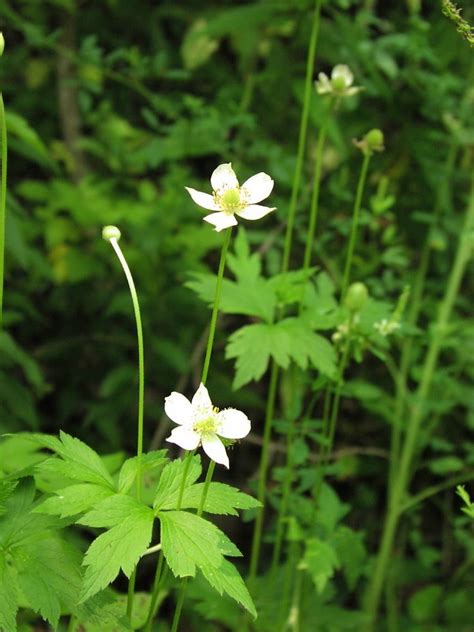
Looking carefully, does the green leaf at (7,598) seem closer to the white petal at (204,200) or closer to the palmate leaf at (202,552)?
the palmate leaf at (202,552)

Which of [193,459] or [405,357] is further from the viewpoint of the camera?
[405,357]


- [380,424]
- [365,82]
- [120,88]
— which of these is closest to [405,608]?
[380,424]

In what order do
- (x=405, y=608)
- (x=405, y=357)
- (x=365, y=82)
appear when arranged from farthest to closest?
(x=405, y=608) < (x=365, y=82) < (x=405, y=357)

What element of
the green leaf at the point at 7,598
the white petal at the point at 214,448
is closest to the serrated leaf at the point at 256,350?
the white petal at the point at 214,448

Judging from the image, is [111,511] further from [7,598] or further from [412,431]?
[412,431]

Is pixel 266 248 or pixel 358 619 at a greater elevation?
pixel 266 248

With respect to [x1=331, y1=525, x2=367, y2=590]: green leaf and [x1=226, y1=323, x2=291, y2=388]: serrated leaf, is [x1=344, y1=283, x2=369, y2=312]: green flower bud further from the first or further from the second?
[x1=331, y1=525, x2=367, y2=590]: green leaf

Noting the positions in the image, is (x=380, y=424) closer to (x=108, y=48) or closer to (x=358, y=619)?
(x=358, y=619)
